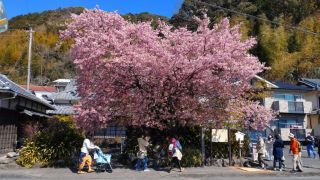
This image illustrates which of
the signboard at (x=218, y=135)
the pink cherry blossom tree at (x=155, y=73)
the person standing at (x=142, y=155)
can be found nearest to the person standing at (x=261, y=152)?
the pink cherry blossom tree at (x=155, y=73)

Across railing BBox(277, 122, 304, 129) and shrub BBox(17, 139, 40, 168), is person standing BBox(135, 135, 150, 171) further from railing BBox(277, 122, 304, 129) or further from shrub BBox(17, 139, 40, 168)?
railing BBox(277, 122, 304, 129)

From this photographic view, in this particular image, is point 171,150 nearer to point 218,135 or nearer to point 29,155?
point 218,135

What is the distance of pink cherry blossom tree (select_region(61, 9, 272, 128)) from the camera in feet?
56.6

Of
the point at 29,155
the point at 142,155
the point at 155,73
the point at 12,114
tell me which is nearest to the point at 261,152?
the point at 142,155

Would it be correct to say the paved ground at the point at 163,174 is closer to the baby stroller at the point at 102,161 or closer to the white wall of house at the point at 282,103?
the baby stroller at the point at 102,161

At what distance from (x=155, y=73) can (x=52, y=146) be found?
5580 mm

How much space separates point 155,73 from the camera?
17.3m

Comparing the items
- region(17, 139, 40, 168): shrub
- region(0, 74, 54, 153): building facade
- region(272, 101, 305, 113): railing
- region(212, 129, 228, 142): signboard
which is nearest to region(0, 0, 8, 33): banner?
region(17, 139, 40, 168): shrub

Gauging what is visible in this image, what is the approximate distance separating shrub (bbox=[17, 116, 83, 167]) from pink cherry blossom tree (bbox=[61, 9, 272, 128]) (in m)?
1.20

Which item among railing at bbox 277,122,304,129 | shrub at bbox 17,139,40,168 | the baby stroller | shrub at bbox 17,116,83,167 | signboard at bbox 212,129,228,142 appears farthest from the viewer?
railing at bbox 277,122,304,129

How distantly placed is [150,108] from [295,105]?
98.2ft

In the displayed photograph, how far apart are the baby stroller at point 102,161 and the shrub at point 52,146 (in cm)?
164

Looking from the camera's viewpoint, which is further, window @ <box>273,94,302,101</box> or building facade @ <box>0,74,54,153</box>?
window @ <box>273,94,302,101</box>

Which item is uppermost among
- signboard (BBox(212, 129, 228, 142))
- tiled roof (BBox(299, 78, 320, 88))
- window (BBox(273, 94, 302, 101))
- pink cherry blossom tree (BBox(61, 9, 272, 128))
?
tiled roof (BBox(299, 78, 320, 88))
